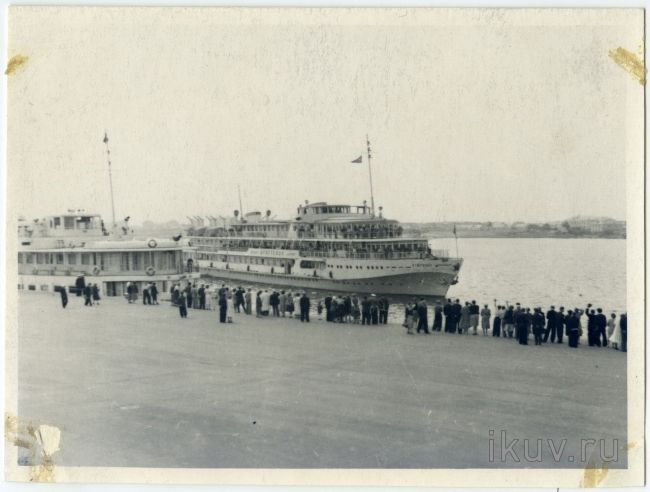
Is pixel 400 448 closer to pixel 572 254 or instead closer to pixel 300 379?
pixel 300 379

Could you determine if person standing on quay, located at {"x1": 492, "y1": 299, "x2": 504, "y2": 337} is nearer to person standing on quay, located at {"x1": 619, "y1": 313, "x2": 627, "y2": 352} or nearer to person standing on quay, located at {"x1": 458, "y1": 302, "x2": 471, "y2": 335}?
person standing on quay, located at {"x1": 458, "y1": 302, "x2": 471, "y2": 335}

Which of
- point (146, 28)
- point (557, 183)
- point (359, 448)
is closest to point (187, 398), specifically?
point (359, 448)

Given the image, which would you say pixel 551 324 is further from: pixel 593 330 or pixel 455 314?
pixel 455 314

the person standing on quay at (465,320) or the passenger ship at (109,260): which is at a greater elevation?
the passenger ship at (109,260)

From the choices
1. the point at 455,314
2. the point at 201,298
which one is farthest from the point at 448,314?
the point at 201,298

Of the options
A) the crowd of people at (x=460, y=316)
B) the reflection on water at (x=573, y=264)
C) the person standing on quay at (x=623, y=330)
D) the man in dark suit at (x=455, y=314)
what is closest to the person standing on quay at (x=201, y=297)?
the crowd of people at (x=460, y=316)

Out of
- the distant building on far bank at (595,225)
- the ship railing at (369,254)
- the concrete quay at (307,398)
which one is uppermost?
the distant building on far bank at (595,225)

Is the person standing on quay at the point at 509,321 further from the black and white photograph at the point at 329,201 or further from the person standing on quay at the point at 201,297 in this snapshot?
the person standing on quay at the point at 201,297
